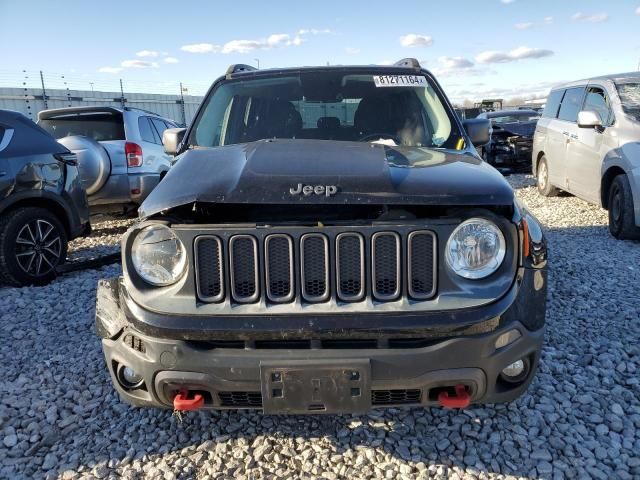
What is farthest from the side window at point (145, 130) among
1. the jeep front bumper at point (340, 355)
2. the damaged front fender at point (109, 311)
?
the jeep front bumper at point (340, 355)

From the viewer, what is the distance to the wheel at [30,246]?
17.2 feet

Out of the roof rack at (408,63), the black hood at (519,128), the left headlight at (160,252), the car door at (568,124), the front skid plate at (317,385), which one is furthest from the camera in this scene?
the black hood at (519,128)

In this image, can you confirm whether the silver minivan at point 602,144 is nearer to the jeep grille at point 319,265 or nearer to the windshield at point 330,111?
the windshield at point 330,111

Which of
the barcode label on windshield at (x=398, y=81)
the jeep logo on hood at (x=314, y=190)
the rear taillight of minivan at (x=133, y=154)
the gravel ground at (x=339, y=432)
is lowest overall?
the gravel ground at (x=339, y=432)

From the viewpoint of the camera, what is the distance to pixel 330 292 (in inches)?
81.7

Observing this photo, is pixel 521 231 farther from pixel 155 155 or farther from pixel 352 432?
pixel 155 155

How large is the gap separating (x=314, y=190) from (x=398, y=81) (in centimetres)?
190

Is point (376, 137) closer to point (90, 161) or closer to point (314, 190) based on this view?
point (314, 190)

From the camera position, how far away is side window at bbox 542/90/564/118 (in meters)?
9.02

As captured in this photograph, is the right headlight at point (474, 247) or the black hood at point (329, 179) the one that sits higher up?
the black hood at point (329, 179)

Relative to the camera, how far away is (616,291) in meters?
4.73

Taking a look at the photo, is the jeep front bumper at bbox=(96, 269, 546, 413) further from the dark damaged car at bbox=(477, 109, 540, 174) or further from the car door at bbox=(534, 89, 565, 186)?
the dark damaged car at bbox=(477, 109, 540, 174)

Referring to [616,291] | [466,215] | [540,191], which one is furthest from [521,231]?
[540,191]

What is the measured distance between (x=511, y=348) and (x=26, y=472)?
7.96 ft
